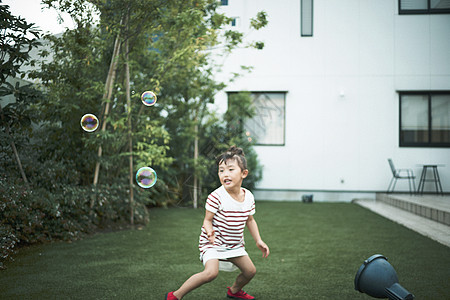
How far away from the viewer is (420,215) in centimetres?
690

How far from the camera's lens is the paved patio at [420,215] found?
5199mm

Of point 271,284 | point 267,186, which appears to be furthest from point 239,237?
point 267,186

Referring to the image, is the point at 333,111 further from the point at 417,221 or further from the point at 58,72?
the point at 58,72

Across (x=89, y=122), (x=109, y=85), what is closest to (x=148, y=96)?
(x=109, y=85)

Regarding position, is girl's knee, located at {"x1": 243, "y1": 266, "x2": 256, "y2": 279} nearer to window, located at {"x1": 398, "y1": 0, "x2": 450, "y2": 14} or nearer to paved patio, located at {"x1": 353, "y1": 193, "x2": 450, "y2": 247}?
paved patio, located at {"x1": 353, "y1": 193, "x2": 450, "y2": 247}

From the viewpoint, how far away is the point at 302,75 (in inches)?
404

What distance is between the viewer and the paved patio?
205 inches

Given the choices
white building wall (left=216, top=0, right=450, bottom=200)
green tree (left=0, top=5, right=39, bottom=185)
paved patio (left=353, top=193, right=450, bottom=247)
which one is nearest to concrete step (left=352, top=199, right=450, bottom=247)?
paved patio (left=353, top=193, right=450, bottom=247)

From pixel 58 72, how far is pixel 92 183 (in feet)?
5.10

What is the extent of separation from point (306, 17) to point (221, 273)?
8396mm

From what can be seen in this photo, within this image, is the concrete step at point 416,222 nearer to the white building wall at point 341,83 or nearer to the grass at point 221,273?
the grass at point 221,273

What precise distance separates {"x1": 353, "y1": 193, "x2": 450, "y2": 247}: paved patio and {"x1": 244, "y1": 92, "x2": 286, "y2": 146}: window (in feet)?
9.26

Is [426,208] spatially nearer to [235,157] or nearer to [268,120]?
[268,120]

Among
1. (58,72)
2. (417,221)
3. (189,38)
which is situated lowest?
(417,221)
